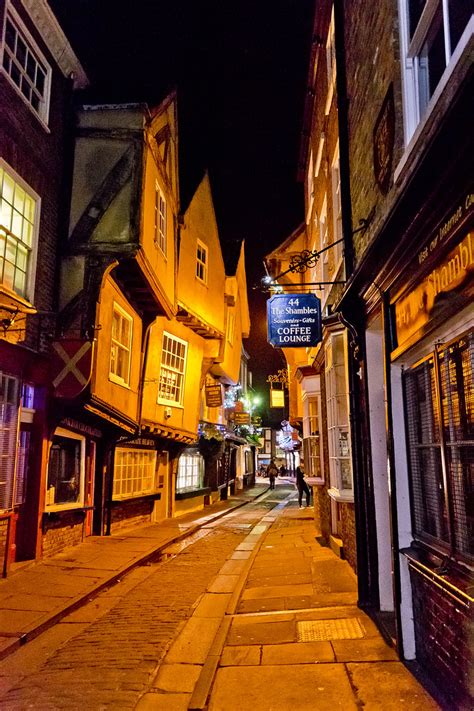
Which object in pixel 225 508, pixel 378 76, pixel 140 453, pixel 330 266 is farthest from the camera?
pixel 225 508

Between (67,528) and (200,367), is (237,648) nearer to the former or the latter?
(67,528)

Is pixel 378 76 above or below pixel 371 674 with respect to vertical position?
above

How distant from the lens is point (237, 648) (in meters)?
5.67

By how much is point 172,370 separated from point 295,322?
8574mm

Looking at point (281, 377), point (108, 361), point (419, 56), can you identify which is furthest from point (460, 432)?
point (281, 377)

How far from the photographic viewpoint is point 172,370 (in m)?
17.9

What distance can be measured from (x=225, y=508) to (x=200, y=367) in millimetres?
7293

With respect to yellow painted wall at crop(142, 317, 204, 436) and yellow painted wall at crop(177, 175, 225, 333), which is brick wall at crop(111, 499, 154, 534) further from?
yellow painted wall at crop(177, 175, 225, 333)

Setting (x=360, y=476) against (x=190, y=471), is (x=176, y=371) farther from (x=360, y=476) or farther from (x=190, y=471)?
(x=360, y=476)

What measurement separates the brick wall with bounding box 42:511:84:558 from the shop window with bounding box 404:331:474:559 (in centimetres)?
822

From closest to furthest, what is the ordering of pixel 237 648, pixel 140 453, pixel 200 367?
pixel 237 648 < pixel 140 453 < pixel 200 367

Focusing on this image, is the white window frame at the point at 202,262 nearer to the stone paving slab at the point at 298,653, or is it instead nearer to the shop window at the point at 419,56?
the shop window at the point at 419,56

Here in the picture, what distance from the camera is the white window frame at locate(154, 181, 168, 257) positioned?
14.1m

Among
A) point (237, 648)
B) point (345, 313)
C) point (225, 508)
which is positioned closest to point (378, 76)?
point (345, 313)
